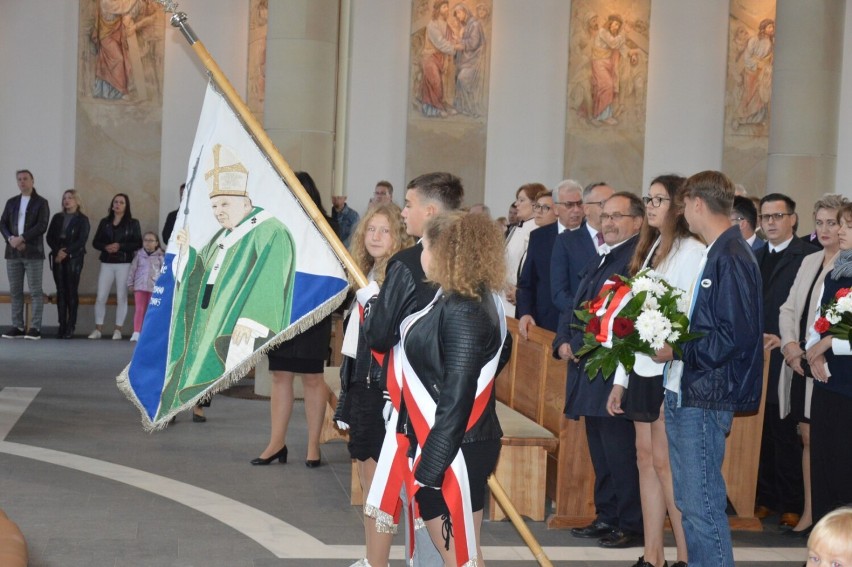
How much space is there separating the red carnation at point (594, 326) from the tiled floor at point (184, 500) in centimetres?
143

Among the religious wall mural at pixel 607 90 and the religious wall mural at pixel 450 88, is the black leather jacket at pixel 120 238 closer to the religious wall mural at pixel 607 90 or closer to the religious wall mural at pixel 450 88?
the religious wall mural at pixel 450 88

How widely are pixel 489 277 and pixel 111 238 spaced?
1321 cm

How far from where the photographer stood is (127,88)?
17656 millimetres

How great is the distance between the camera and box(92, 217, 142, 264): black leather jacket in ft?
54.3

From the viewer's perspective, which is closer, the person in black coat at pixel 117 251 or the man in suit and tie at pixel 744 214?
the man in suit and tie at pixel 744 214

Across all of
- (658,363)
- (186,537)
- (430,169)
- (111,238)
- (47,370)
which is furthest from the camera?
(430,169)

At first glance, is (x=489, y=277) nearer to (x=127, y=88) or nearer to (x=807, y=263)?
(x=807, y=263)

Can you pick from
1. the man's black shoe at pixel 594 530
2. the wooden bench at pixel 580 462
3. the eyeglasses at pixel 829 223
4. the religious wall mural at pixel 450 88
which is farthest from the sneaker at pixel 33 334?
the eyeglasses at pixel 829 223

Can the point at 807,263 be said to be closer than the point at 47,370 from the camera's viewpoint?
Yes

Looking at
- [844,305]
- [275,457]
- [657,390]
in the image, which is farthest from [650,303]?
[275,457]

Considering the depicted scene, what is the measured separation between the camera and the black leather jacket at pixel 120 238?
1655 centimetres

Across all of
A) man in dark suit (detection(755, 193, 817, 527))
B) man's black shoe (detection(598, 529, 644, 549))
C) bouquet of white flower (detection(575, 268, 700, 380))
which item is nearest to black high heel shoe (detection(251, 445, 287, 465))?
man's black shoe (detection(598, 529, 644, 549))

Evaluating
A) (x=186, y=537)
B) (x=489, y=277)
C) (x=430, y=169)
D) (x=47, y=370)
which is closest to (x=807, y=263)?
(x=489, y=277)

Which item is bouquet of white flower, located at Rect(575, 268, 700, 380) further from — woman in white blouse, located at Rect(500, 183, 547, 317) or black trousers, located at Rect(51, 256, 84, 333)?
black trousers, located at Rect(51, 256, 84, 333)
